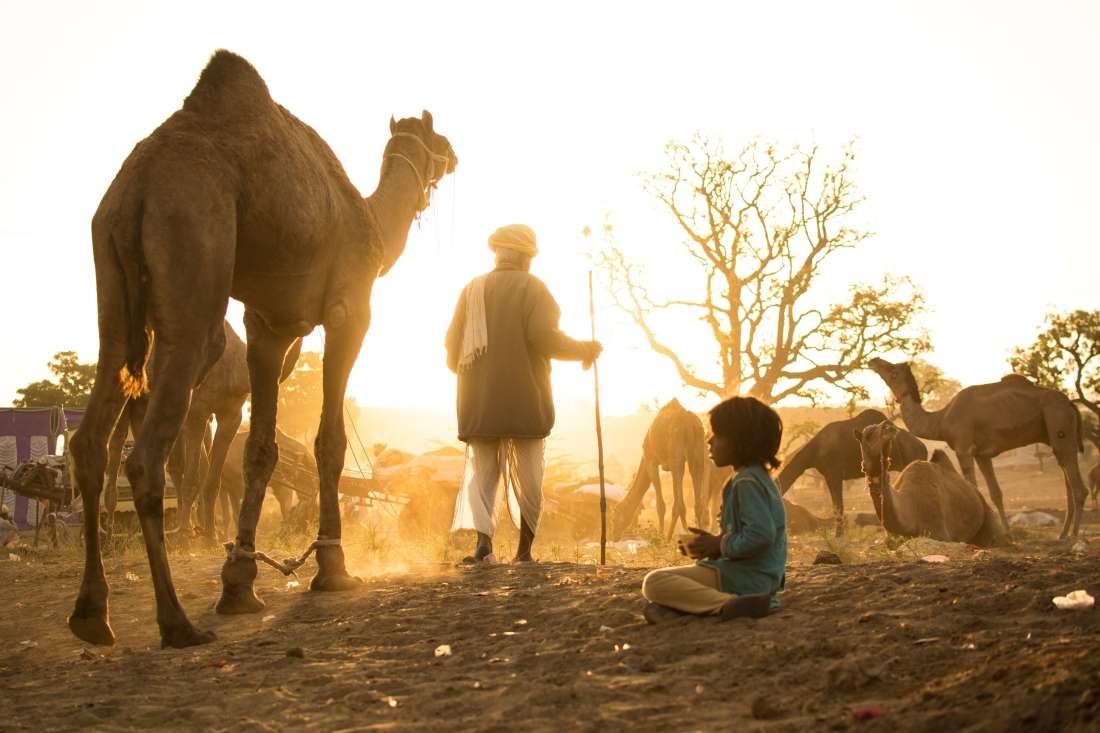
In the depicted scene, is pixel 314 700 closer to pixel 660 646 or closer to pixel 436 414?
pixel 660 646

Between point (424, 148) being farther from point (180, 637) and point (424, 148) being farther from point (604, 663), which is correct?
point (604, 663)

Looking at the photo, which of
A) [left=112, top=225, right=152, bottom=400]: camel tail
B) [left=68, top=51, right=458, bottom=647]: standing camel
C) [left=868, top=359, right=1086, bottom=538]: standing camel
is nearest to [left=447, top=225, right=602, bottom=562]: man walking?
[left=68, top=51, right=458, bottom=647]: standing camel

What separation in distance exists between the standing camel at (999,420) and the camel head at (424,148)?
28.3 feet

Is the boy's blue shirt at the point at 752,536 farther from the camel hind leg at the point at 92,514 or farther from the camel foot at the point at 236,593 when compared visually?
the camel hind leg at the point at 92,514

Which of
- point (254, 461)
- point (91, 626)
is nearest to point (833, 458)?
point (254, 461)

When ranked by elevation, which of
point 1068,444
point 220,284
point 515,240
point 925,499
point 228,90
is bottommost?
point 925,499

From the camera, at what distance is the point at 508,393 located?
26.1 feet

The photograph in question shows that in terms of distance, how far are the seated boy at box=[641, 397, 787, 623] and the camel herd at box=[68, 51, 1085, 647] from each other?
7.05 ft

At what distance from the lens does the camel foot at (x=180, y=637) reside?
472 cm

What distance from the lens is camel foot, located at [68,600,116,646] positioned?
484 cm

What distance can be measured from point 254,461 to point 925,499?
254 inches

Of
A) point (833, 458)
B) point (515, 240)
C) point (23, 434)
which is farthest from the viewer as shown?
point (23, 434)

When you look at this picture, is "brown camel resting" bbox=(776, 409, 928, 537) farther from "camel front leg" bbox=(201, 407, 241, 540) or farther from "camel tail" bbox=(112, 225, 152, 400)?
"camel tail" bbox=(112, 225, 152, 400)

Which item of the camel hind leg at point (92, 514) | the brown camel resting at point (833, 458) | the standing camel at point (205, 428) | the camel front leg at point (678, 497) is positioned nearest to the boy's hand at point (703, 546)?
the camel hind leg at point (92, 514)
